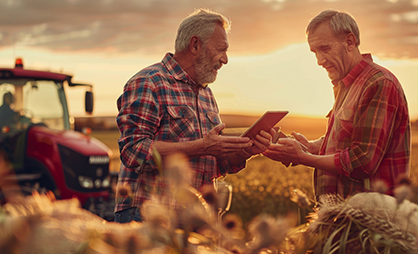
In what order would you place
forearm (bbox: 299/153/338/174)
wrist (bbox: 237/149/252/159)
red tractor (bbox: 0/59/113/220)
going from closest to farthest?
forearm (bbox: 299/153/338/174) < wrist (bbox: 237/149/252/159) < red tractor (bbox: 0/59/113/220)

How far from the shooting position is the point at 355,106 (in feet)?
8.14

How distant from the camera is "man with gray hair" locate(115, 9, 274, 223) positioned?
8.93ft

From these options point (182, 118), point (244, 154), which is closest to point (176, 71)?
point (182, 118)

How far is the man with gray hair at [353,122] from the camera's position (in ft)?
7.72

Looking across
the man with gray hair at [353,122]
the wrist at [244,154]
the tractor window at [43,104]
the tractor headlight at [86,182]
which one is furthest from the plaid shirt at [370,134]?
the tractor window at [43,104]

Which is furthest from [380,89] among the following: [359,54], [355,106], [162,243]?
[162,243]

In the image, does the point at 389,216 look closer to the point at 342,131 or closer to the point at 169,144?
the point at 342,131

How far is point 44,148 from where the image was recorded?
27.9ft

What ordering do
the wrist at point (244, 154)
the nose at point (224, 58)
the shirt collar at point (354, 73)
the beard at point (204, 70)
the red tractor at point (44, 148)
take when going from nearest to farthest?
1. the shirt collar at point (354, 73)
2. the wrist at point (244, 154)
3. the beard at point (204, 70)
4. the nose at point (224, 58)
5. the red tractor at point (44, 148)

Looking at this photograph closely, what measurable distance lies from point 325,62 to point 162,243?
224 cm

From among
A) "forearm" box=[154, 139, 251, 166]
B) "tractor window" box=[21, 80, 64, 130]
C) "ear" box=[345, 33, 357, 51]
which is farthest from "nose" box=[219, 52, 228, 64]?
"tractor window" box=[21, 80, 64, 130]

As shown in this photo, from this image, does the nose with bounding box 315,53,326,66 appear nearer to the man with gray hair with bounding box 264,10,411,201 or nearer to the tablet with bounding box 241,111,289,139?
the man with gray hair with bounding box 264,10,411,201

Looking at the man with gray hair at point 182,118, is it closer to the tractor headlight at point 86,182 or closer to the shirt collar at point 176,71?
the shirt collar at point 176,71

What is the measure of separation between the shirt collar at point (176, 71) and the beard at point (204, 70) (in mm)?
66
